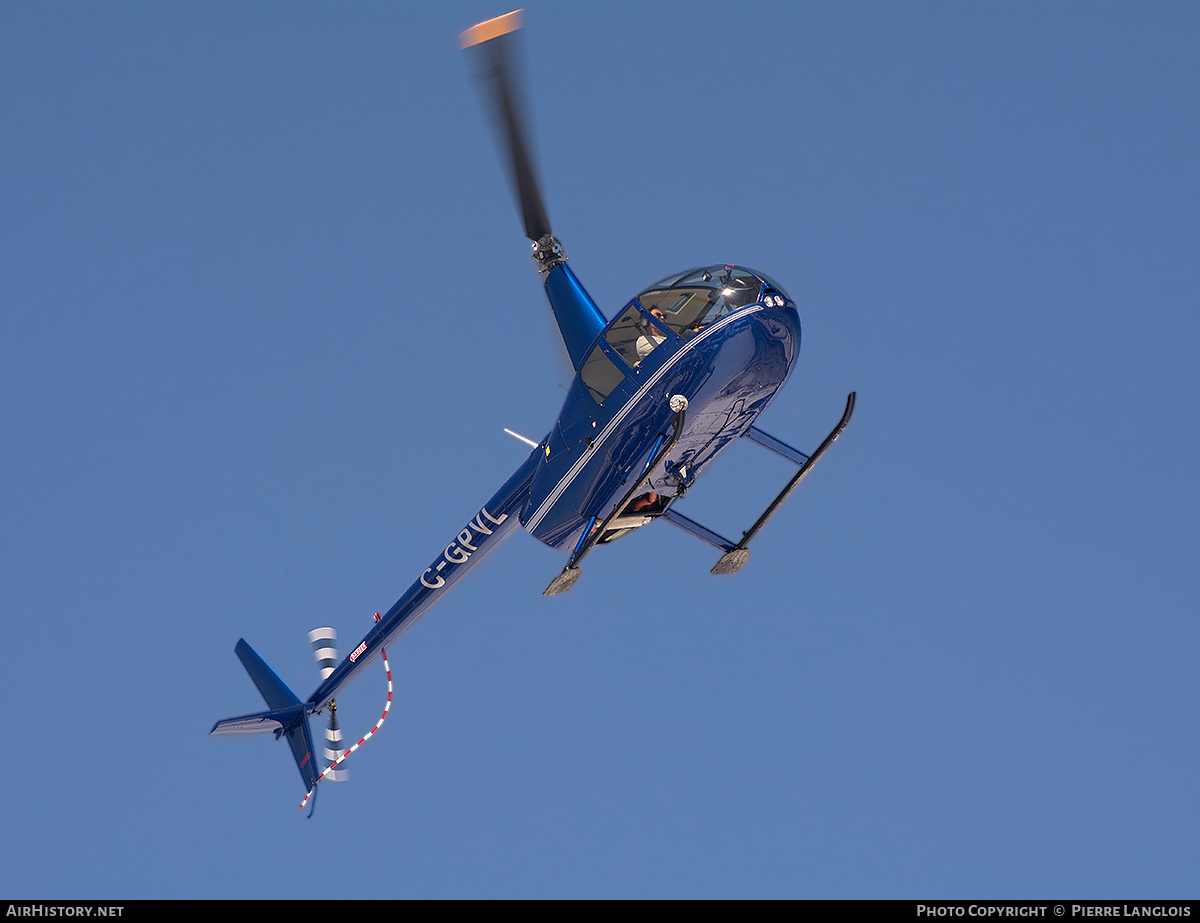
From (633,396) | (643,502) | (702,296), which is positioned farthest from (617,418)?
(702,296)

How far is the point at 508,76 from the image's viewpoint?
17.6 meters

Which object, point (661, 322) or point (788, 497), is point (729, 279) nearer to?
point (661, 322)

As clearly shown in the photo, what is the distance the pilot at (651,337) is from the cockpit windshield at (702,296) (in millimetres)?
13

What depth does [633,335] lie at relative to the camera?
18.4 m

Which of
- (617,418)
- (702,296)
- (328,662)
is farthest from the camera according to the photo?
(328,662)


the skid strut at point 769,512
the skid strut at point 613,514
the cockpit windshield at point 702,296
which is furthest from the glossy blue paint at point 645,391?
the skid strut at point 769,512

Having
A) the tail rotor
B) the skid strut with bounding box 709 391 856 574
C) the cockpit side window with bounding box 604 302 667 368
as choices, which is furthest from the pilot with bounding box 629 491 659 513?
the tail rotor

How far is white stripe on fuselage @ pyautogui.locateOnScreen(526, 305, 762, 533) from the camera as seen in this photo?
17562 mm

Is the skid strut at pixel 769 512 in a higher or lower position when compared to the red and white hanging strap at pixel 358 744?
higher

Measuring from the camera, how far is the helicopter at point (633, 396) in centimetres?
1764

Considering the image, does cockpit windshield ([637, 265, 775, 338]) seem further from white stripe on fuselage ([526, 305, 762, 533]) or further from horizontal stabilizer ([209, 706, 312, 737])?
horizontal stabilizer ([209, 706, 312, 737])

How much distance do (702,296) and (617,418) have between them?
2.03 m

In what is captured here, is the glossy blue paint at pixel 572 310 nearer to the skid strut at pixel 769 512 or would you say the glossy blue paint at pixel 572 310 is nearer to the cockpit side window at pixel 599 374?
the cockpit side window at pixel 599 374

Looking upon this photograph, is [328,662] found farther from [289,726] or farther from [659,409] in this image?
[659,409]
